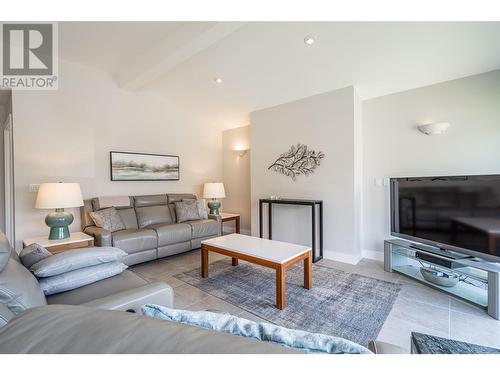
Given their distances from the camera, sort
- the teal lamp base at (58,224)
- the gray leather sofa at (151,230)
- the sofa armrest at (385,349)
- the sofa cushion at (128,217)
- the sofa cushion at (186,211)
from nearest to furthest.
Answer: the sofa armrest at (385,349), the teal lamp base at (58,224), the gray leather sofa at (151,230), the sofa cushion at (128,217), the sofa cushion at (186,211)

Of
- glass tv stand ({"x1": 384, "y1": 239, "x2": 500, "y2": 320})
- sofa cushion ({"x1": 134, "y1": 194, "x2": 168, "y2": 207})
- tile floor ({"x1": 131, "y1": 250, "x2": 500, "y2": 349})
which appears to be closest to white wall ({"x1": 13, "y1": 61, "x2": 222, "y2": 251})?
sofa cushion ({"x1": 134, "y1": 194, "x2": 168, "y2": 207})

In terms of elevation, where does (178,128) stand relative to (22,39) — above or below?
below

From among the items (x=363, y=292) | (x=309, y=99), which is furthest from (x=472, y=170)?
(x=309, y=99)

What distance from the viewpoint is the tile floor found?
1.70 metres

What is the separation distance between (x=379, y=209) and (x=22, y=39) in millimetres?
5059

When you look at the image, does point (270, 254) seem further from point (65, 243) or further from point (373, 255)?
point (65, 243)

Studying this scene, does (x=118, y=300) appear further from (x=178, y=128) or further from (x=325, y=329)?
(x=178, y=128)

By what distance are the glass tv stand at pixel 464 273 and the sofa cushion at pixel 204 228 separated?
2591 mm

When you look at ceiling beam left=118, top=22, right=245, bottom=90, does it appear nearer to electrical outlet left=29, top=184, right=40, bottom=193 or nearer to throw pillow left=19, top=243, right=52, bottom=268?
electrical outlet left=29, top=184, right=40, bottom=193

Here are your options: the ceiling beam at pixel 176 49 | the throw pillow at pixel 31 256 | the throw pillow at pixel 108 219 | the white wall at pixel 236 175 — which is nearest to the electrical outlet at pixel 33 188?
the throw pillow at pixel 108 219

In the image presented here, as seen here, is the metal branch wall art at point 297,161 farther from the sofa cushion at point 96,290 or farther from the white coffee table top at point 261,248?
the sofa cushion at point 96,290

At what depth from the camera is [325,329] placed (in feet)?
5.82

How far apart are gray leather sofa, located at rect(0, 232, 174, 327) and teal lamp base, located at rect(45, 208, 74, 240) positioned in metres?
1.62

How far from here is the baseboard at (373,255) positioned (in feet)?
10.7
